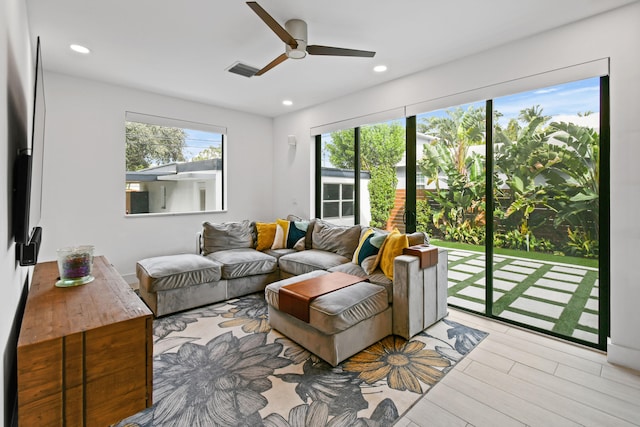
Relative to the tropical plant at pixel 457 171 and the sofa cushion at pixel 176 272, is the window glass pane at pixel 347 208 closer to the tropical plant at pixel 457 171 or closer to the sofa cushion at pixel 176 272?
the tropical plant at pixel 457 171

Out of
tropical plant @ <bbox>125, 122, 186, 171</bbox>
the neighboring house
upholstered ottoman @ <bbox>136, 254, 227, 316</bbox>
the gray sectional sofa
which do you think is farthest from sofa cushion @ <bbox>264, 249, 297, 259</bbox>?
tropical plant @ <bbox>125, 122, 186, 171</bbox>

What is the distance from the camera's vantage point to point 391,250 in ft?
9.62

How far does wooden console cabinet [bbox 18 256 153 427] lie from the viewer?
121cm

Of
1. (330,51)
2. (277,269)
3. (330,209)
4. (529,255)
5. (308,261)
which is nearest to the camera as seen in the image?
(330,51)

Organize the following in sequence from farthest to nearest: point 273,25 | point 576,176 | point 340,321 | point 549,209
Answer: point 549,209
point 576,176
point 340,321
point 273,25

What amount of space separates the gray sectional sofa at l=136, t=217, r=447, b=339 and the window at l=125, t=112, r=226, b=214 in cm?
89

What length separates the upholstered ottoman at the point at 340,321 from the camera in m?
2.23

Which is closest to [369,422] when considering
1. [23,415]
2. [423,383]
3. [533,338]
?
[423,383]

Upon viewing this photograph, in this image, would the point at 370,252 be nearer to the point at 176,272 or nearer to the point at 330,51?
the point at 330,51

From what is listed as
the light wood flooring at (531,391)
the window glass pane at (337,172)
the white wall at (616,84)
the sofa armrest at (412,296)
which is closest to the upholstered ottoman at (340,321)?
the sofa armrest at (412,296)

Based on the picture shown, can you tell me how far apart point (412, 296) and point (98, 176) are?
3925mm

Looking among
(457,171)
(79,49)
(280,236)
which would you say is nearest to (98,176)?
(79,49)

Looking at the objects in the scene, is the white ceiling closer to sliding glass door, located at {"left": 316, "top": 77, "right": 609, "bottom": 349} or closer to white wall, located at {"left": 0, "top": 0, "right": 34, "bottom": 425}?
sliding glass door, located at {"left": 316, "top": 77, "right": 609, "bottom": 349}

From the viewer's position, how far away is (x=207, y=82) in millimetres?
3832
